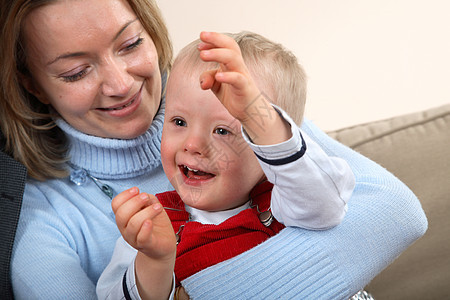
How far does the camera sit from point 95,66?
44.7 inches

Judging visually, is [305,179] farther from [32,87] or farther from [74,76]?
[32,87]

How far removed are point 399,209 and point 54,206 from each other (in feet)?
2.27

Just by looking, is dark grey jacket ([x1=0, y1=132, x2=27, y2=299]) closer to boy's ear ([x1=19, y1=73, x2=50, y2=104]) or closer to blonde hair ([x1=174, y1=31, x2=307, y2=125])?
boy's ear ([x1=19, y1=73, x2=50, y2=104])

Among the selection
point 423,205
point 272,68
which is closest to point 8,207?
point 272,68

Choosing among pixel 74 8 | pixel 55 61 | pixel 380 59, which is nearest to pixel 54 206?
pixel 55 61

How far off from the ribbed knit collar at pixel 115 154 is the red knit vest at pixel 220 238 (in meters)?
0.30

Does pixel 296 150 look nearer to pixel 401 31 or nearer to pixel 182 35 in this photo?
pixel 182 35

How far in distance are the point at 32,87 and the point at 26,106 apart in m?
0.05

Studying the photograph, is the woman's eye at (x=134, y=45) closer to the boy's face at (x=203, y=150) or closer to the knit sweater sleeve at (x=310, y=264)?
the boy's face at (x=203, y=150)

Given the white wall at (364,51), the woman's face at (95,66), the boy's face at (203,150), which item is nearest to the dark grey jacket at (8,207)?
the woman's face at (95,66)

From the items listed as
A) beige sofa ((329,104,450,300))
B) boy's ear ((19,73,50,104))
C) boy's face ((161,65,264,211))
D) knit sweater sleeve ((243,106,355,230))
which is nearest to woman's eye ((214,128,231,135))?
boy's face ((161,65,264,211))

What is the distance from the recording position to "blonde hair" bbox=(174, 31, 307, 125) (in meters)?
0.95

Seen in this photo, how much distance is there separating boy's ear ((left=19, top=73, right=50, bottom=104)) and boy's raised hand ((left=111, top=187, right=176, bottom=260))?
22.8 inches

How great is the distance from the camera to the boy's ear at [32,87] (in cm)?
121
